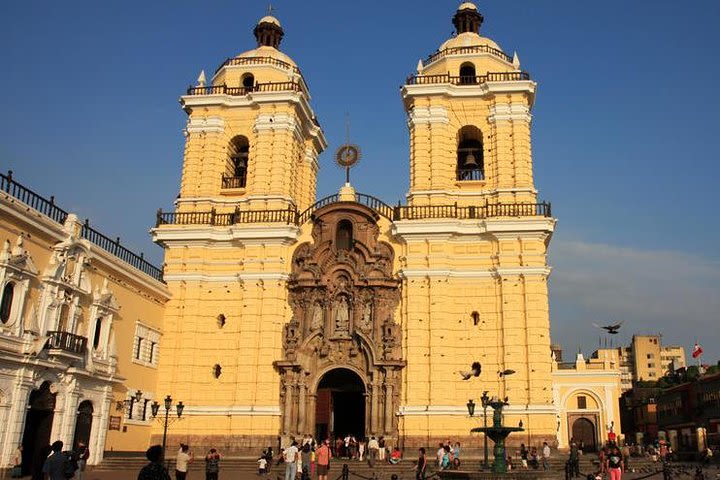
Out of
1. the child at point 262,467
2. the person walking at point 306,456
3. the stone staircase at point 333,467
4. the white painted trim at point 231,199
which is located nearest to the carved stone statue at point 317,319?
the white painted trim at point 231,199

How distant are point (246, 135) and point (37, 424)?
16272 mm

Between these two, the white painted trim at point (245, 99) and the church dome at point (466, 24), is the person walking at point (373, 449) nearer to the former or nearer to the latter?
the white painted trim at point (245, 99)

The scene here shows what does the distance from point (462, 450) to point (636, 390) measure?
50.9 metres

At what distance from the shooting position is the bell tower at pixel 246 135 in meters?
33.4

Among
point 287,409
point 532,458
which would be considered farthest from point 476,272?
point 287,409

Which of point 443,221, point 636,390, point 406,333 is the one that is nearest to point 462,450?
point 406,333

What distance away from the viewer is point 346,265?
31.9 metres

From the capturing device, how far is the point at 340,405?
3300 cm

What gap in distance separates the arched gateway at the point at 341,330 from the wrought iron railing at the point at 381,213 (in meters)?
0.88

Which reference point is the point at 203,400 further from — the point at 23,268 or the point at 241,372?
the point at 23,268

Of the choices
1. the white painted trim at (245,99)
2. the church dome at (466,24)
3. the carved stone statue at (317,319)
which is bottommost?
the carved stone statue at (317,319)

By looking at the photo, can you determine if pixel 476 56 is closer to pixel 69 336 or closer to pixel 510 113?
pixel 510 113

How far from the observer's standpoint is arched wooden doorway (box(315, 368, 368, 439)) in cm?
3128

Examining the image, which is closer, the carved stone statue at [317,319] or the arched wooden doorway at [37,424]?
the arched wooden doorway at [37,424]
